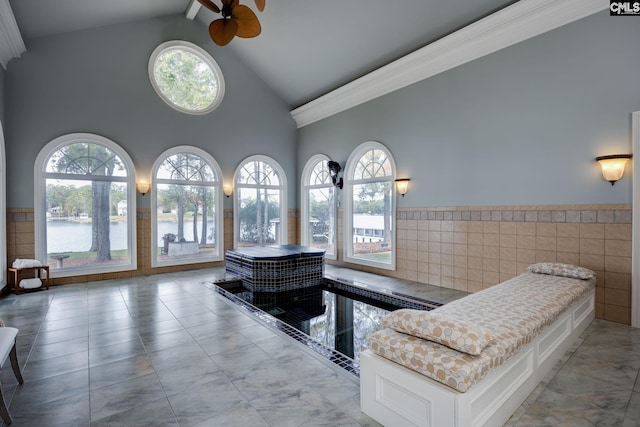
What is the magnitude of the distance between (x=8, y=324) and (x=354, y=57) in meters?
6.23

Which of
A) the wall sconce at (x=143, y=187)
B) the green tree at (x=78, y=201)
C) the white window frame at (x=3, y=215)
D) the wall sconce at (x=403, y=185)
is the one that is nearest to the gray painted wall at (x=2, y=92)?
the white window frame at (x=3, y=215)

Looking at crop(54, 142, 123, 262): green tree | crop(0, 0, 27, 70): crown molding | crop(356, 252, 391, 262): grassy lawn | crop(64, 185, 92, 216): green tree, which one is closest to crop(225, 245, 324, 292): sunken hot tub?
crop(356, 252, 391, 262): grassy lawn

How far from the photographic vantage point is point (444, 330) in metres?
1.87

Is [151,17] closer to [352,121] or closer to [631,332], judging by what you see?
[352,121]

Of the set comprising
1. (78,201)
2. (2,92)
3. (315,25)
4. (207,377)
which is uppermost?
(315,25)

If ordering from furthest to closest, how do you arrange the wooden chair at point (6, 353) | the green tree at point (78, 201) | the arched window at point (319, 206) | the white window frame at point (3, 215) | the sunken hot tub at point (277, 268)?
1. the arched window at point (319, 206)
2. the green tree at point (78, 201)
3. the sunken hot tub at point (277, 268)
4. the white window frame at point (3, 215)
5. the wooden chair at point (6, 353)

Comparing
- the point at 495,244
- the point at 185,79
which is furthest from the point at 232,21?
the point at 495,244

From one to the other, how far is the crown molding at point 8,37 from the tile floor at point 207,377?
3.69 m

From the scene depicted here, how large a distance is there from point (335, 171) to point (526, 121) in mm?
3621

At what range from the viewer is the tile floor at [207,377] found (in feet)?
6.63

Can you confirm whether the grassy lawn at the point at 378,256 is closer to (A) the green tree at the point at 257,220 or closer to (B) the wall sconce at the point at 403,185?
(B) the wall sconce at the point at 403,185

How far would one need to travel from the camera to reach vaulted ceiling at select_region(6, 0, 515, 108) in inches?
184

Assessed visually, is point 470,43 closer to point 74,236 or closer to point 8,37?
point 8,37

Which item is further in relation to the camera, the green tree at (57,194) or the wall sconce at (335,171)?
the wall sconce at (335,171)
